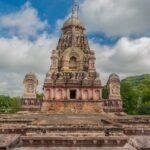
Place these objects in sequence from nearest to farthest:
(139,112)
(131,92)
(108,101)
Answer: (108,101)
(139,112)
(131,92)

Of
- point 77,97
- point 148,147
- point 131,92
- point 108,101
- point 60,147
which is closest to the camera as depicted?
point 60,147

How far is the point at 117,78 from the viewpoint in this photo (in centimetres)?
3600

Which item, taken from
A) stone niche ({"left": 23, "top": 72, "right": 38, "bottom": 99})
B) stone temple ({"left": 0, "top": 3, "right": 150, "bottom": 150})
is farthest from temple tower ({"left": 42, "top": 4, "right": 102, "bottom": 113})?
stone niche ({"left": 23, "top": 72, "right": 38, "bottom": 99})

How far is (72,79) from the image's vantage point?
106ft

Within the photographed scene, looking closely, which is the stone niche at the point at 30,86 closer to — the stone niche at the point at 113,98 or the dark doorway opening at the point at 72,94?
the dark doorway opening at the point at 72,94

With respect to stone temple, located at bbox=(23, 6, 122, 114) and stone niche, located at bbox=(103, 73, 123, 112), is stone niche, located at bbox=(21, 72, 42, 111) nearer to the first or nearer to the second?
stone temple, located at bbox=(23, 6, 122, 114)

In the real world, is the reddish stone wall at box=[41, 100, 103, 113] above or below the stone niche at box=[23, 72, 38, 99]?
below

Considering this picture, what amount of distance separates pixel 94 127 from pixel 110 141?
1.21 meters

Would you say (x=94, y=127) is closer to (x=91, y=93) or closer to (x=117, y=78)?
(x=91, y=93)

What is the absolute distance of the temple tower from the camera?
31.4 m

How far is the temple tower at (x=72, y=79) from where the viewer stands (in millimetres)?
31438

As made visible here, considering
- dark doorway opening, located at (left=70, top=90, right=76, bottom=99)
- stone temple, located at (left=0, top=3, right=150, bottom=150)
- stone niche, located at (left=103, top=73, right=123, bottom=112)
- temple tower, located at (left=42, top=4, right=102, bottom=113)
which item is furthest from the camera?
stone niche, located at (left=103, top=73, right=123, bottom=112)

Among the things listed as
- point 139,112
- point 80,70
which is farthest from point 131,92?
point 80,70

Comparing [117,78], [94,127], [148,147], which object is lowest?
[148,147]
